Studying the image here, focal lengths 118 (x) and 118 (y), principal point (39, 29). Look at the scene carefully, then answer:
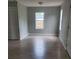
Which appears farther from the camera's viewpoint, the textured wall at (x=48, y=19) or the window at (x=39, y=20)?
the window at (x=39, y=20)

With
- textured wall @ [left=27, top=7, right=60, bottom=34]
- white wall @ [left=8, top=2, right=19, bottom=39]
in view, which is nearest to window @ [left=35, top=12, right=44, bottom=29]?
textured wall @ [left=27, top=7, right=60, bottom=34]

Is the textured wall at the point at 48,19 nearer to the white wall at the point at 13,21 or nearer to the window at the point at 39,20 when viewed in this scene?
the window at the point at 39,20

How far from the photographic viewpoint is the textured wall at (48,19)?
10359 millimetres

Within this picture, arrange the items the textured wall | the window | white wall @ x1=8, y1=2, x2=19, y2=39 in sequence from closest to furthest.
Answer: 1. white wall @ x1=8, y1=2, x2=19, y2=39
2. the textured wall
3. the window

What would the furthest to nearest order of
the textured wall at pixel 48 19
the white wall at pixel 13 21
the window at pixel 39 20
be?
the window at pixel 39 20 < the textured wall at pixel 48 19 < the white wall at pixel 13 21

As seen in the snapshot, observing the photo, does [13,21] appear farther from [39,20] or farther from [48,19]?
[48,19]

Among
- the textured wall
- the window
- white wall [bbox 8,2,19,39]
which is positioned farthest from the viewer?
the window

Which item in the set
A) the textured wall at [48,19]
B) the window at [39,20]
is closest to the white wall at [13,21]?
the textured wall at [48,19]

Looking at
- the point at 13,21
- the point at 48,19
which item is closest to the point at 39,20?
the point at 48,19

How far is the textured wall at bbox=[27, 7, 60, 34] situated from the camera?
10.4 metres

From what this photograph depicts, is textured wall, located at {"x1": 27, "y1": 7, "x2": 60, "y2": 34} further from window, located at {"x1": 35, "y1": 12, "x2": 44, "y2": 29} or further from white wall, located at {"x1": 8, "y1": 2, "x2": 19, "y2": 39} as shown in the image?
white wall, located at {"x1": 8, "y1": 2, "x2": 19, "y2": 39}

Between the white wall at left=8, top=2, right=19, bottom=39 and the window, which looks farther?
the window

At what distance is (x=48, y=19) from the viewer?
34.4 feet
